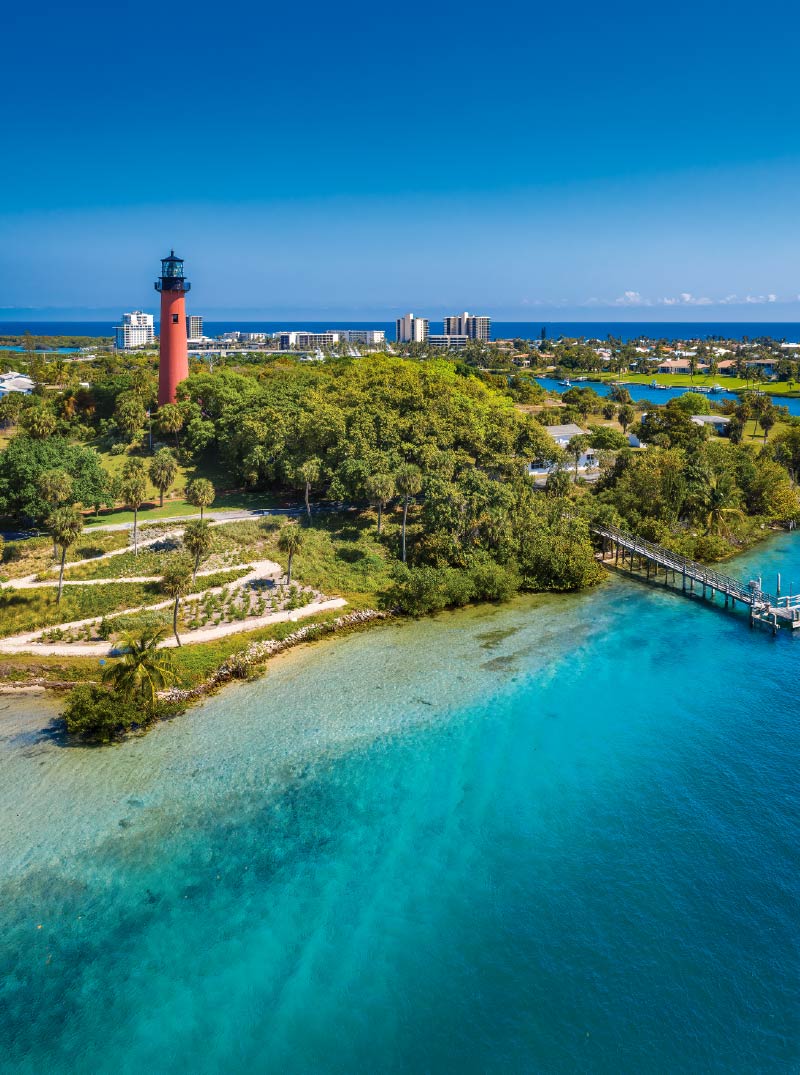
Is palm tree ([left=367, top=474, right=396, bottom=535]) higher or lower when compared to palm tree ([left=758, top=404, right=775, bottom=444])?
lower

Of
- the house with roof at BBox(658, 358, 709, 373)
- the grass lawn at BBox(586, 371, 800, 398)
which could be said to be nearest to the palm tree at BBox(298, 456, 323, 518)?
the grass lawn at BBox(586, 371, 800, 398)

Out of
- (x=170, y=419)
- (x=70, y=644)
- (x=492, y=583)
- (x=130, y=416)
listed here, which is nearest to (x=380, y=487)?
(x=492, y=583)

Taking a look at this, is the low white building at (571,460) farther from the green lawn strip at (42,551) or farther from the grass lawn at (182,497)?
the green lawn strip at (42,551)

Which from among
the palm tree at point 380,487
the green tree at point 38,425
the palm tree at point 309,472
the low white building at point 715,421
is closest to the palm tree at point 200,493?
the palm tree at point 309,472

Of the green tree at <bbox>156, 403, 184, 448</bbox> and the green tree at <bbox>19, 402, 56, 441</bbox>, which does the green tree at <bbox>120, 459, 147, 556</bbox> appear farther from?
the green tree at <bbox>19, 402, 56, 441</bbox>

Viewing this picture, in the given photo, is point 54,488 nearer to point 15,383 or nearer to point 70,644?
point 70,644

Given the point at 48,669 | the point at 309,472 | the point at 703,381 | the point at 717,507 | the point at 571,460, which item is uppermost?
the point at 703,381
